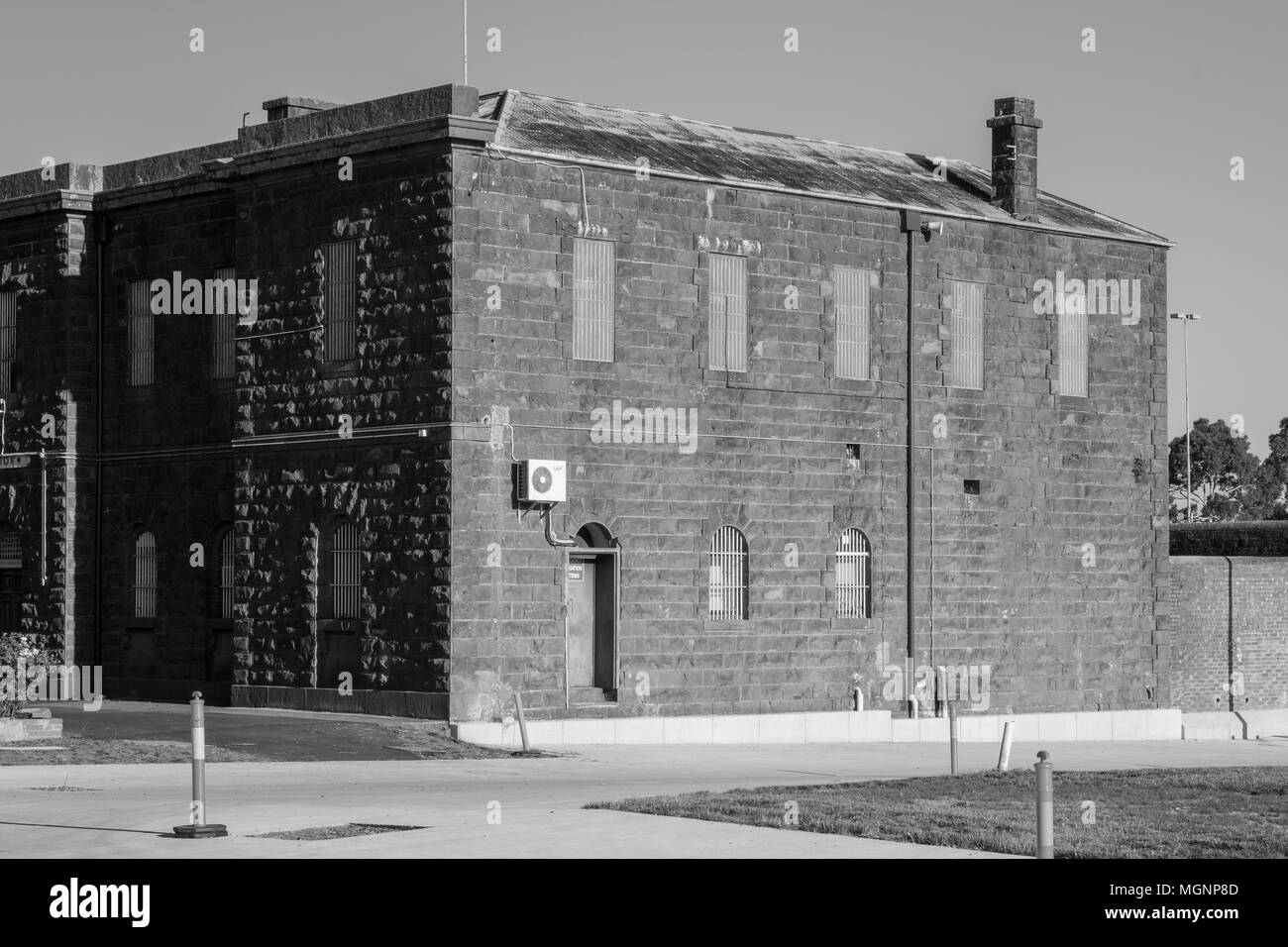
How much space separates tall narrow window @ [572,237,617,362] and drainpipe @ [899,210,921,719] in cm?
671

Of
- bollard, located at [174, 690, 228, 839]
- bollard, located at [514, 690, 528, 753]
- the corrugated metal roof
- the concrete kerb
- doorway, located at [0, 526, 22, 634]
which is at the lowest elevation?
the concrete kerb

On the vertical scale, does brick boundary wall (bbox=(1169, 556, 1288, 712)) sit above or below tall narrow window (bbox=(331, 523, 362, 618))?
below

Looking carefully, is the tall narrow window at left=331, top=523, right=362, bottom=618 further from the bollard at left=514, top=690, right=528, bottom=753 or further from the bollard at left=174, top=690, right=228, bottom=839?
the bollard at left=174, top=690, right=228, bottom=839

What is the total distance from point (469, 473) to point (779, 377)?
661cm

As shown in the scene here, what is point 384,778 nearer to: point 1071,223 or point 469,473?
point 469,473

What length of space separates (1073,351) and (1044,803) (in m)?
27.0

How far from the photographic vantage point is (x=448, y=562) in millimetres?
30516

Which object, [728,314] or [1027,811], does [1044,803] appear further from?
[728,314]

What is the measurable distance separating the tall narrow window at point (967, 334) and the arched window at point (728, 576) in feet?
19.8

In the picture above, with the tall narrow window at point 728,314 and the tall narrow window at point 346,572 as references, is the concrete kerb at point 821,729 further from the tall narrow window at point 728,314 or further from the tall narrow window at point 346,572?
the tall narrow window at point 728,314

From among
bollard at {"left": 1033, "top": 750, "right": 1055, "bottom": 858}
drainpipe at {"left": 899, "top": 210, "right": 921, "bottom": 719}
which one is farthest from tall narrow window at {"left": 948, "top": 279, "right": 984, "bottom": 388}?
bollard at {"left": 1033, "top": 750, "right": 1055, "bottom": 858}

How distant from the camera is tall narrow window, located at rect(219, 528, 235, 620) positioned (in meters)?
36.2

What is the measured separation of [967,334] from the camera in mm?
37844

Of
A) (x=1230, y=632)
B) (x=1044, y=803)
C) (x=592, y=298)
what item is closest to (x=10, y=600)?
(x=592, y=298)
